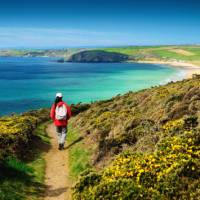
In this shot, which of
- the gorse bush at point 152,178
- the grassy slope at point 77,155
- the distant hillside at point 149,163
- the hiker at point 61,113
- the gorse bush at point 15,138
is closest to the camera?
the gorse bush at point 152,178

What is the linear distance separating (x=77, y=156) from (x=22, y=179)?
4797 mm

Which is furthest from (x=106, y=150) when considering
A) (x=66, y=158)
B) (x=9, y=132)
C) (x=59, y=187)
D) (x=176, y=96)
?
(x=176, y=96)

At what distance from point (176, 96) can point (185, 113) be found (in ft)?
12.1

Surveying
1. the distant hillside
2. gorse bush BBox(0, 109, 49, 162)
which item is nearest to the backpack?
gorse bush BBox(0, 109, 49, 162)

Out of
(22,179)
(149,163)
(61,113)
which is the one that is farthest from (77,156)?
(149,163)

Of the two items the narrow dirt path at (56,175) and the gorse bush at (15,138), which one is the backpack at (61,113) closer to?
the narrow dirt path at (56,175)

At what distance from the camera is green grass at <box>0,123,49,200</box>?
39.2ft

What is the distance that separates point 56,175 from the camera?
Result: 15531 millimetres

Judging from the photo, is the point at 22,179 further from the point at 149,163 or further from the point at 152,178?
the point at 152,178

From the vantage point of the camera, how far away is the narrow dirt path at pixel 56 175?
42.8ft

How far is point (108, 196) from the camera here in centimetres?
1004

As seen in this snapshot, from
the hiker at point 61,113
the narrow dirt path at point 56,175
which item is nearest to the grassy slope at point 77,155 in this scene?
the narrow dirt path at point 56,175

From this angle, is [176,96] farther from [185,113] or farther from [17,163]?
[17,163]

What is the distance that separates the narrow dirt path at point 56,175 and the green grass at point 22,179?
264mm
